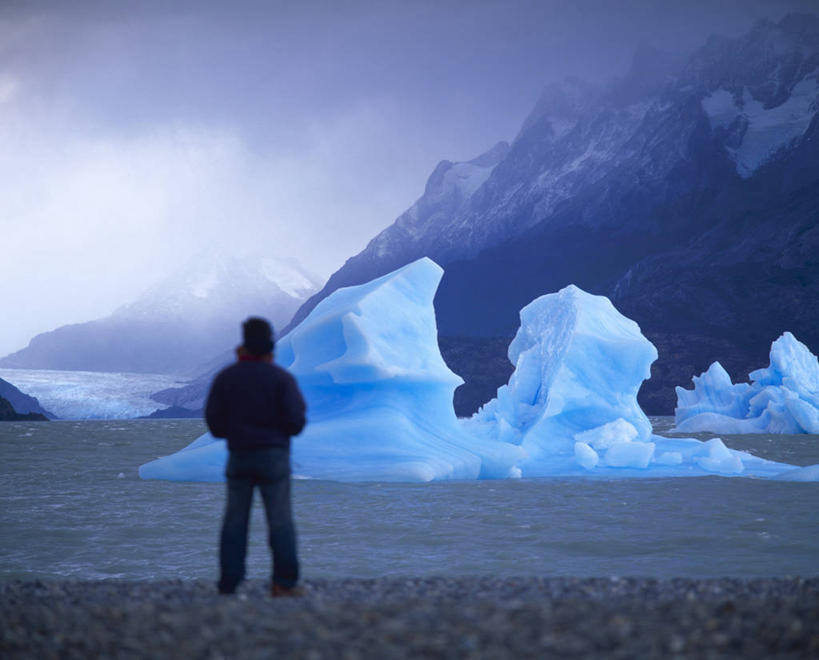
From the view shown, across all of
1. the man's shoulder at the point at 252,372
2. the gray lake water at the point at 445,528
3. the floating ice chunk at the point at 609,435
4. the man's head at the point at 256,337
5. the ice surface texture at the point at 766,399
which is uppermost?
the ice surface texture at the point at 766,399

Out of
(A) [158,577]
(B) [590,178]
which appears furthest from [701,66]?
(A) [158,577]

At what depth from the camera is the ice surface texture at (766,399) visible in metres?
45.2

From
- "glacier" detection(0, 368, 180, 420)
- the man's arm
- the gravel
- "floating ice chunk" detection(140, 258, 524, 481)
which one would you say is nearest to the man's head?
the man's arm

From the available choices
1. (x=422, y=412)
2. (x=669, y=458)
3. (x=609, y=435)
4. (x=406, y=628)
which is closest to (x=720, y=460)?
(x=669, y=458)

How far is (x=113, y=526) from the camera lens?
1425 centimetres

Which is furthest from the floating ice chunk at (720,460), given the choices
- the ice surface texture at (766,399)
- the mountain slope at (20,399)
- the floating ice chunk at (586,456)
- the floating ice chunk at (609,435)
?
the mountain slope at (20,399)

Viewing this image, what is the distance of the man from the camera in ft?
18.6

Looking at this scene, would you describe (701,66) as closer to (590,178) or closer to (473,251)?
(590,178)

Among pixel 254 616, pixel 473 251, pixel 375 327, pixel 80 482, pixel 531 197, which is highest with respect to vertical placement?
pixel 531 197

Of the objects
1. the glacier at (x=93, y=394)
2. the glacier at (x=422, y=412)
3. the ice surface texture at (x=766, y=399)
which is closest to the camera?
the glacier at (x=422, y=412)

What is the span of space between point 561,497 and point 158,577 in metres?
10.9

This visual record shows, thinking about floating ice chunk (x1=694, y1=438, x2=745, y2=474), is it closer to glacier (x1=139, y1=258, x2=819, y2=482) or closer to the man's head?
glacier (x1=139, y1=258, x2=819, y2=482)

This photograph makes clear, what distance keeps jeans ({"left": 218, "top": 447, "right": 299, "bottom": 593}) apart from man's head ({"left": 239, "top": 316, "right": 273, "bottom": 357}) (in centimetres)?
71

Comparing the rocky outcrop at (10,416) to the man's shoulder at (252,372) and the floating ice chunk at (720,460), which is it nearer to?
the floating ice chunk at (720,460)
